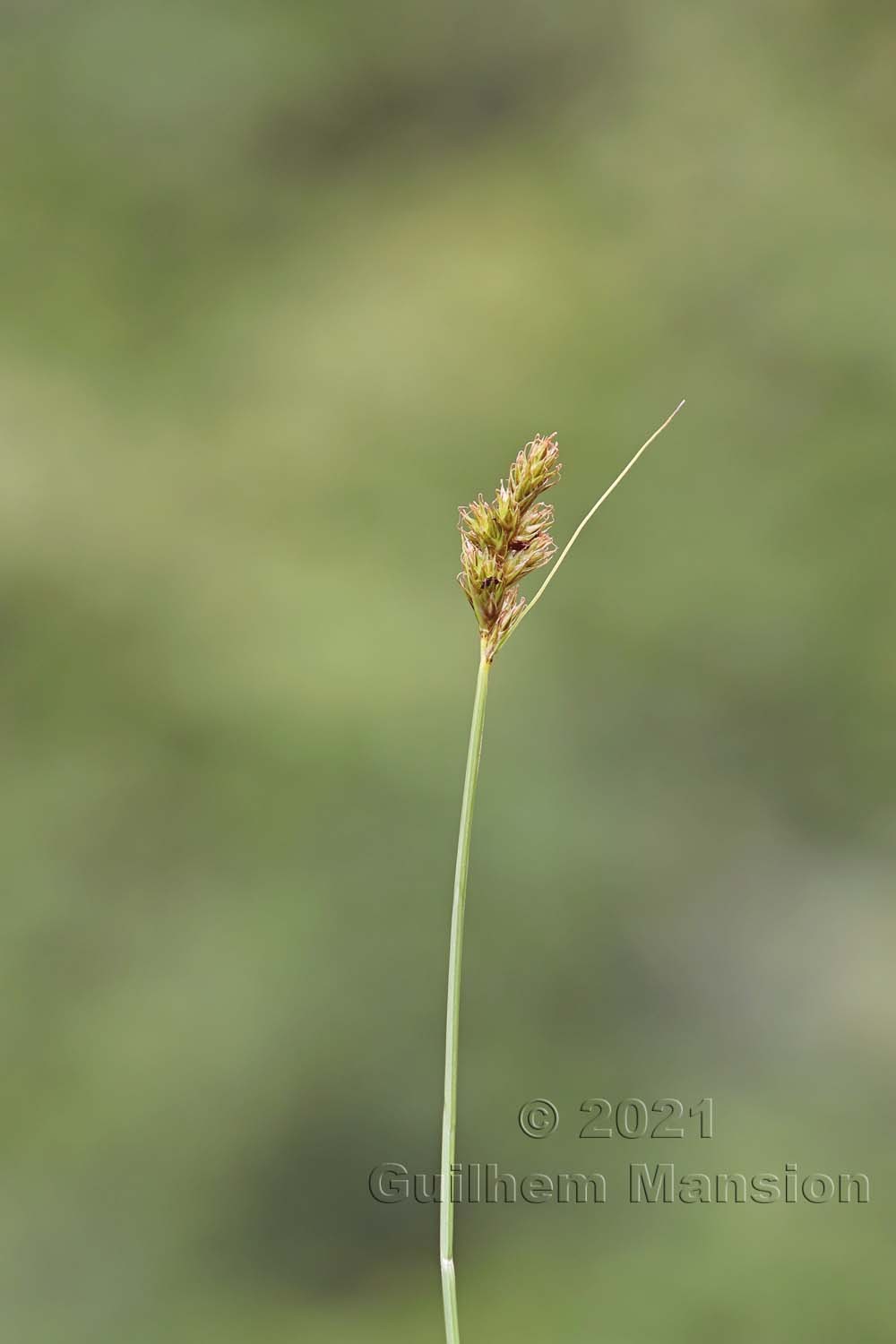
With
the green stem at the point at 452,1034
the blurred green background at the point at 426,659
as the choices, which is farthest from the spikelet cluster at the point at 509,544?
the blurred green background at the point at 426,659

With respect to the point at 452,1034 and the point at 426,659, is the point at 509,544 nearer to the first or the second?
the point at 452,1034

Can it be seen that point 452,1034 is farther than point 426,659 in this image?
No

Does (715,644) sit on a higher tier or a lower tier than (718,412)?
lower

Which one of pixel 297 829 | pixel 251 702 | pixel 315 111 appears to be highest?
pixel 315 111

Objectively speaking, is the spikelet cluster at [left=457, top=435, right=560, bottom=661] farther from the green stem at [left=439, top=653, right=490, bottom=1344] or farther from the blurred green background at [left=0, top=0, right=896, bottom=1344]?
the blurred green background at [left=0, top=0, right=896, bottom=1344]

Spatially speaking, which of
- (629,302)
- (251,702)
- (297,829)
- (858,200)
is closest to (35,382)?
(251,702)

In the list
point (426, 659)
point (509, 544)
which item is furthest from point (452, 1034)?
point (426, 659)

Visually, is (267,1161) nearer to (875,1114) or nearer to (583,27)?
(875,1114)
